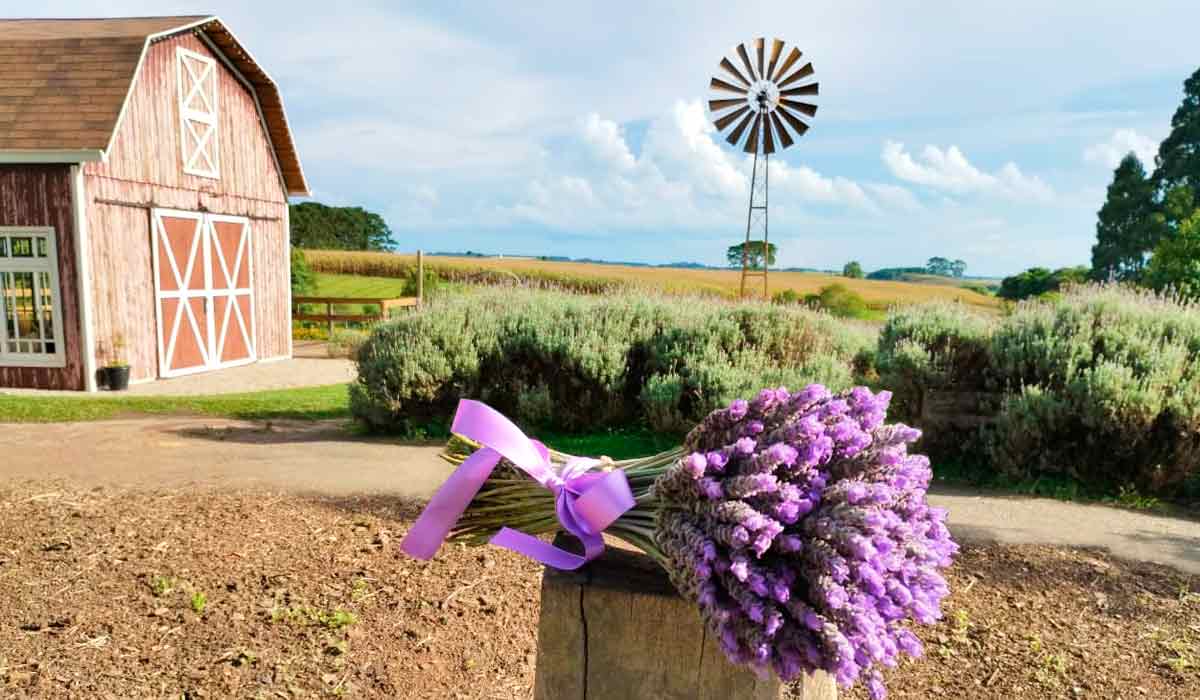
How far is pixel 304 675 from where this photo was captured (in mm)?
2953

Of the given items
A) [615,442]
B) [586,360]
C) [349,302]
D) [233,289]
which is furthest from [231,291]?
[615,442]

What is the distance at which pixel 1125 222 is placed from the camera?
120 feet

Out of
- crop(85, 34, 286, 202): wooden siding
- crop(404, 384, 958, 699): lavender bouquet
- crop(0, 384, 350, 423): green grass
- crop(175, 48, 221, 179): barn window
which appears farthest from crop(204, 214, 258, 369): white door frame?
crop(404, 384, 958, 699): lavender bouquet

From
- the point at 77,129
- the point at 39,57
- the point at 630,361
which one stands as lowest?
the point at 630,361

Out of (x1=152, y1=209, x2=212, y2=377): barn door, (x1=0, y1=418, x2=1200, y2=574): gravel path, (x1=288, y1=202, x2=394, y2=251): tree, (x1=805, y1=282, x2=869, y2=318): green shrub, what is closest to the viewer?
(x1=0, y1=418, x2=1200, y2=574): gravel path

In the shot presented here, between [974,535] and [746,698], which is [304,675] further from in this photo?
[974,535]

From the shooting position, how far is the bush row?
622 cm

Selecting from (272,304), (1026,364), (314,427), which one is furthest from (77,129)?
(1026,364)

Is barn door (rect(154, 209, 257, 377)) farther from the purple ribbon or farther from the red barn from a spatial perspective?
the purple ribbon

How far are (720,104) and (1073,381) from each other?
1212 cm

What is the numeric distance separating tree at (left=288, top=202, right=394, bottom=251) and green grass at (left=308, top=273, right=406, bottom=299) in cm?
1219

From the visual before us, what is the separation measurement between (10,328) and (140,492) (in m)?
9.61

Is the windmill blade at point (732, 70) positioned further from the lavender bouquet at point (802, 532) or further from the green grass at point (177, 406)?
the lavender bouquet at point (802, 532)

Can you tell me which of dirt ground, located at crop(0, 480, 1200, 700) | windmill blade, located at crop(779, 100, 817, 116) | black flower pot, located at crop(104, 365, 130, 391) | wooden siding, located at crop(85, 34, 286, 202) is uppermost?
windmill blade, located at crop(779, 100, 817, 116)
